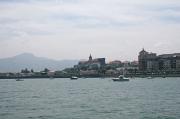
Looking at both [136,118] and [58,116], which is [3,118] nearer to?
[58,116]

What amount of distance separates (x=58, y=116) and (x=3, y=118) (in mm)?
4185

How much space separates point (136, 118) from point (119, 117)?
1.40 m

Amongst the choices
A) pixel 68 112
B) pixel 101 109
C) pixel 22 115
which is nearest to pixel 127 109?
pixel 101 109

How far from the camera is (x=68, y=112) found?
36219 mm

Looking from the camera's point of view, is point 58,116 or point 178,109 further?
point 178,109

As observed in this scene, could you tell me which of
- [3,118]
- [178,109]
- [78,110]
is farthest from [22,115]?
[178,109]

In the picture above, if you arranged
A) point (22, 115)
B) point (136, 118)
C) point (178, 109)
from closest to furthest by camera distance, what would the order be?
point (136, 118), point (22, 115), point (178, 109)

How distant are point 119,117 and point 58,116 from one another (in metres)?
4.71

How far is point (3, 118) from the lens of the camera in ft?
109

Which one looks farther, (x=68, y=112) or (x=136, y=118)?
(x=68, y=112)

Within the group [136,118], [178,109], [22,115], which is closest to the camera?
[136,118]

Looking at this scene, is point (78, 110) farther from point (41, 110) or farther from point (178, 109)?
point (178, 109)

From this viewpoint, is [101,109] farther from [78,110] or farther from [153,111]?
[153,111]

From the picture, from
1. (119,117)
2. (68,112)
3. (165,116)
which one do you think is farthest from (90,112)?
(165,116)
